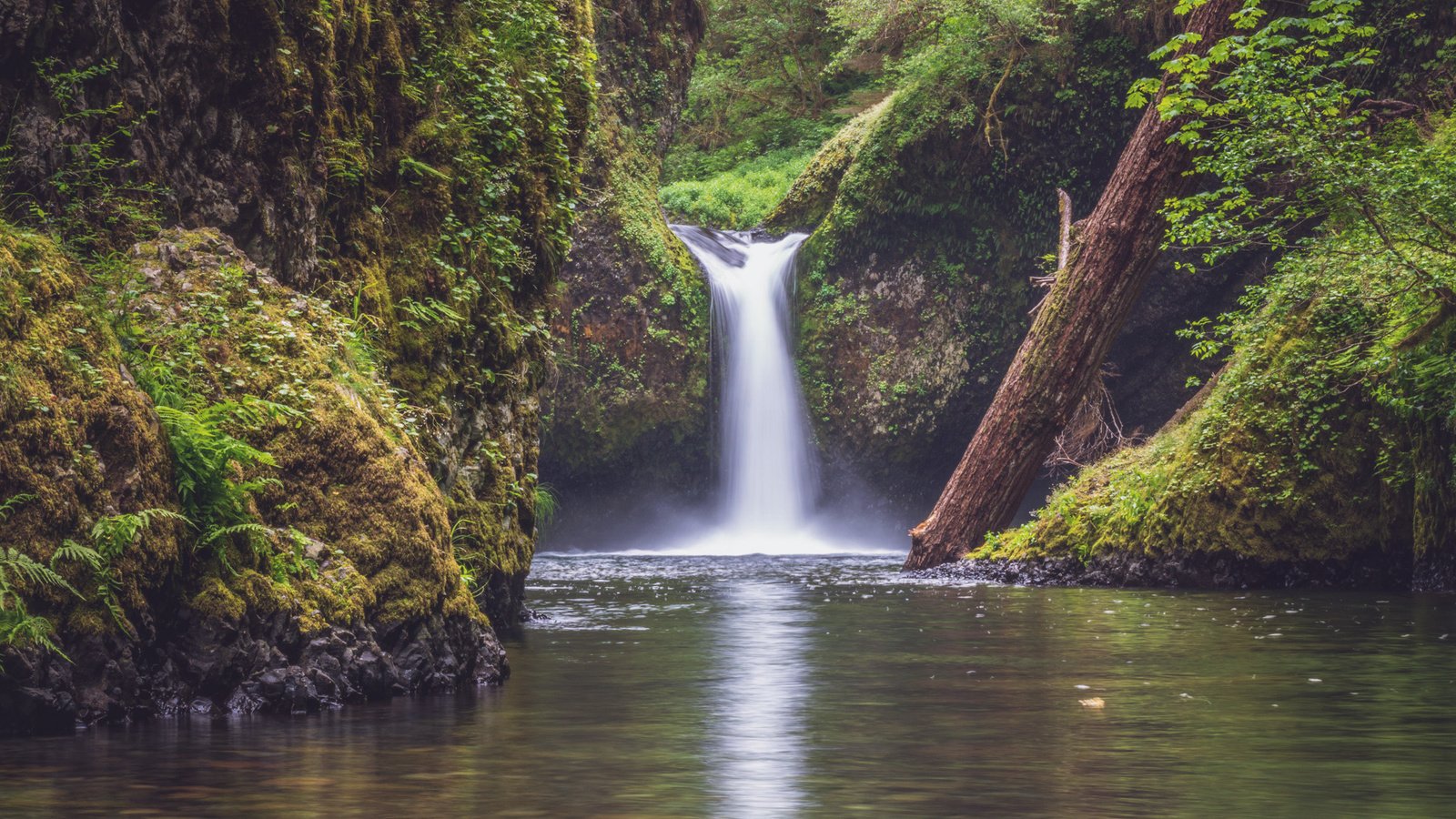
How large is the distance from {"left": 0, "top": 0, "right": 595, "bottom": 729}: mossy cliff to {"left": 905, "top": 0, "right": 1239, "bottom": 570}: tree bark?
7.30 metres

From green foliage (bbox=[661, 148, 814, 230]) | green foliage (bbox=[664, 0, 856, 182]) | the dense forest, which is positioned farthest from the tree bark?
green foliage (bbox=[664, 0, 856, 182])

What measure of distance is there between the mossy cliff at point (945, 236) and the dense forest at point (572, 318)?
0.07 meters

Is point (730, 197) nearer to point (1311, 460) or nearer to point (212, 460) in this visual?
point (1311, 460)

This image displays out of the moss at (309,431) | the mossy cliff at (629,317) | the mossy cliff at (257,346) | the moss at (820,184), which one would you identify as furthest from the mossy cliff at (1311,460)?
the moss at (820,184)

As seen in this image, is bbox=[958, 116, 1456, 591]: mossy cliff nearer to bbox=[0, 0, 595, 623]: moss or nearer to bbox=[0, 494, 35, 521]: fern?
bbox=[0, 0, 595, 623]: moss

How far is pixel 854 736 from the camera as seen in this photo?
5117 millimetres

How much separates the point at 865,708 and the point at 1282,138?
7.07 metres

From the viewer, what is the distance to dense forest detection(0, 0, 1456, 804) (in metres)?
5.47

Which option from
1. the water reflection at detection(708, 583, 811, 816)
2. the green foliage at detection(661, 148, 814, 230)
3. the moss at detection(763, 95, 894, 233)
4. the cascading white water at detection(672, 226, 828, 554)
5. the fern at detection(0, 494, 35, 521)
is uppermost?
the green foliage at detection(661, 148, 814, 230)

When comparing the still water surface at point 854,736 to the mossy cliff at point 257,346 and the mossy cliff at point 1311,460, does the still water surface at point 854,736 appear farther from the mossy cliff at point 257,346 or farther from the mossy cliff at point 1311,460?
the mossy cliff at point 1311,460

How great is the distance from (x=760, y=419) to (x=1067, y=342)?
1030cm

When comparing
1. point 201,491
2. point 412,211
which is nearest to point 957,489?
point 412,211

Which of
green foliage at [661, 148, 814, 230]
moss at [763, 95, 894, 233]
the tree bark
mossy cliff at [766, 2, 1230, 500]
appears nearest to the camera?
the tree bark

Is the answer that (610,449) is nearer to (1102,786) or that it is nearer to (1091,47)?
(1091,47)
